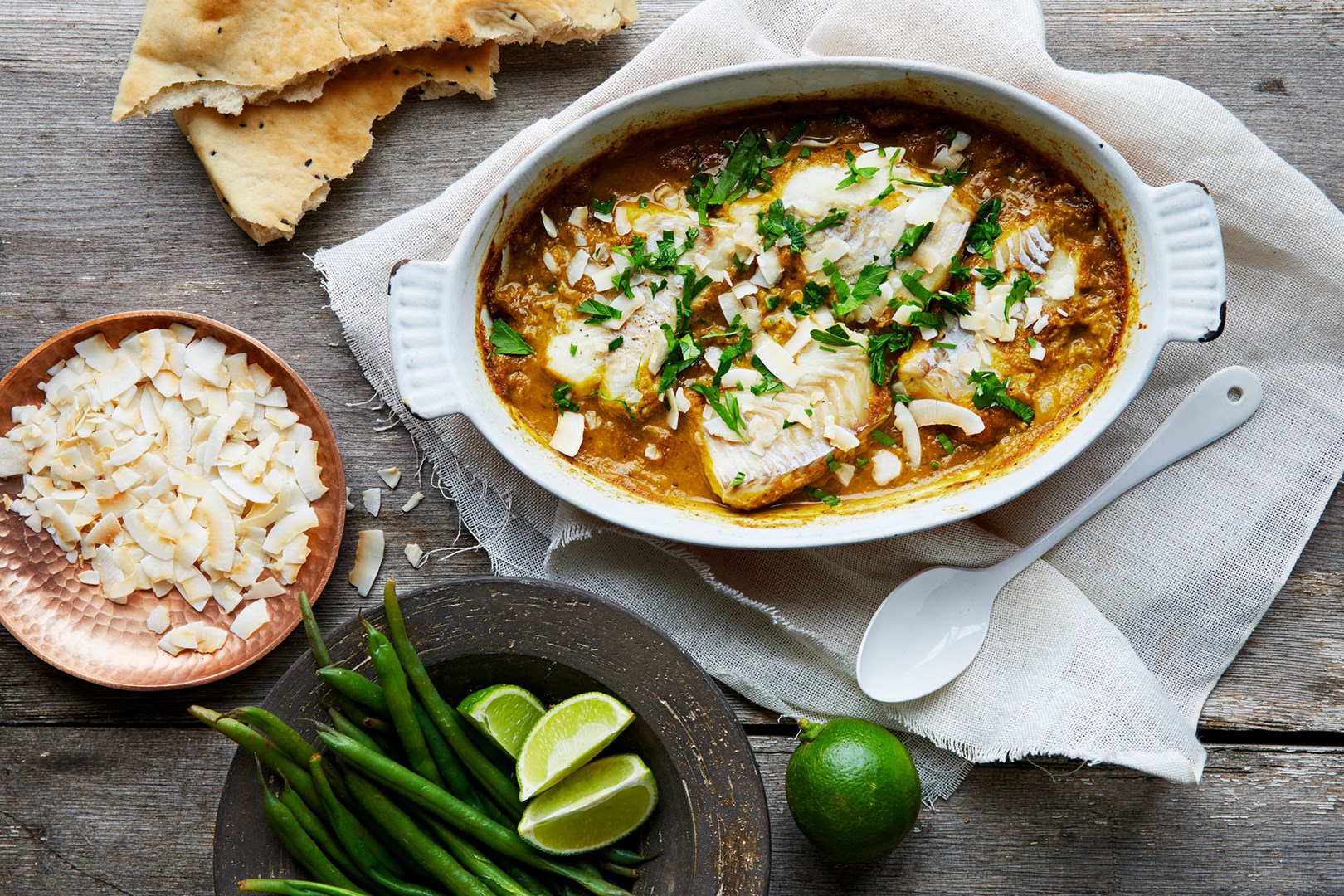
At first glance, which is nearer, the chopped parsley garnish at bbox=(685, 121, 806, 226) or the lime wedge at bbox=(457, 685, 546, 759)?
the lime wedge at bbox=(457, 685, 546, 759)

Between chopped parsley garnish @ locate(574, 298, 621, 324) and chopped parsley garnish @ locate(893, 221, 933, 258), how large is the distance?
27.4 inches

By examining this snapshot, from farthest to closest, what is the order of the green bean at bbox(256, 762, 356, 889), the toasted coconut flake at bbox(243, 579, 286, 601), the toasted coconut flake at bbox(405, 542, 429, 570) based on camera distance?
the toasted coconut flake at bbox(405, 542, 429, 570), the toasted coconut flake at bbox(243, 579, 286, 601), the green bean at bbox(256, 762, 356, 889)

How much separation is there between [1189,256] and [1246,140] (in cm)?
49

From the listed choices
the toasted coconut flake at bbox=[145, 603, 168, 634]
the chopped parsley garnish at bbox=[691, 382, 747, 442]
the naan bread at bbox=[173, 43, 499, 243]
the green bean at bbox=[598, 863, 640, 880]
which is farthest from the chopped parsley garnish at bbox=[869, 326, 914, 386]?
the toasted coconut flake at bbox=[145, 603, 168, 634]

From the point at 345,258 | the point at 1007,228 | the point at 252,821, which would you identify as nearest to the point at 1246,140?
the point at 1007,228

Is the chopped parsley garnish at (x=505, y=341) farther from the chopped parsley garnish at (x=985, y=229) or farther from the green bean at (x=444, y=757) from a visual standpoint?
the chopped parsley garnish at (x=985, y=229)

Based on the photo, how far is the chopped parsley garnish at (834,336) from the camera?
7.39 ft

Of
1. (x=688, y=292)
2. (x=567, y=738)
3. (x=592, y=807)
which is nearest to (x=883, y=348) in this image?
(x=688, y=292)

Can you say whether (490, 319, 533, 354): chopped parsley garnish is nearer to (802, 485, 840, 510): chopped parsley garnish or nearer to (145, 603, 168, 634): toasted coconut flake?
(802, 485, 840, 510): chopped parsley garnish

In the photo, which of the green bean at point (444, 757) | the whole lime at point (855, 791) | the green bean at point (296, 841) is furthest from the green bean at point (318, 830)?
the whole lime at point (855, 791)

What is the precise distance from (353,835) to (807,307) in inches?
66.9

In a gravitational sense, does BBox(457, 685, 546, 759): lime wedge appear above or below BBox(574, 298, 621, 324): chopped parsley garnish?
below

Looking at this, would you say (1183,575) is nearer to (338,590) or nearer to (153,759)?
(338,590)

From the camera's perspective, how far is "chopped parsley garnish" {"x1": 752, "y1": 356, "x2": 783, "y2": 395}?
2279mm
